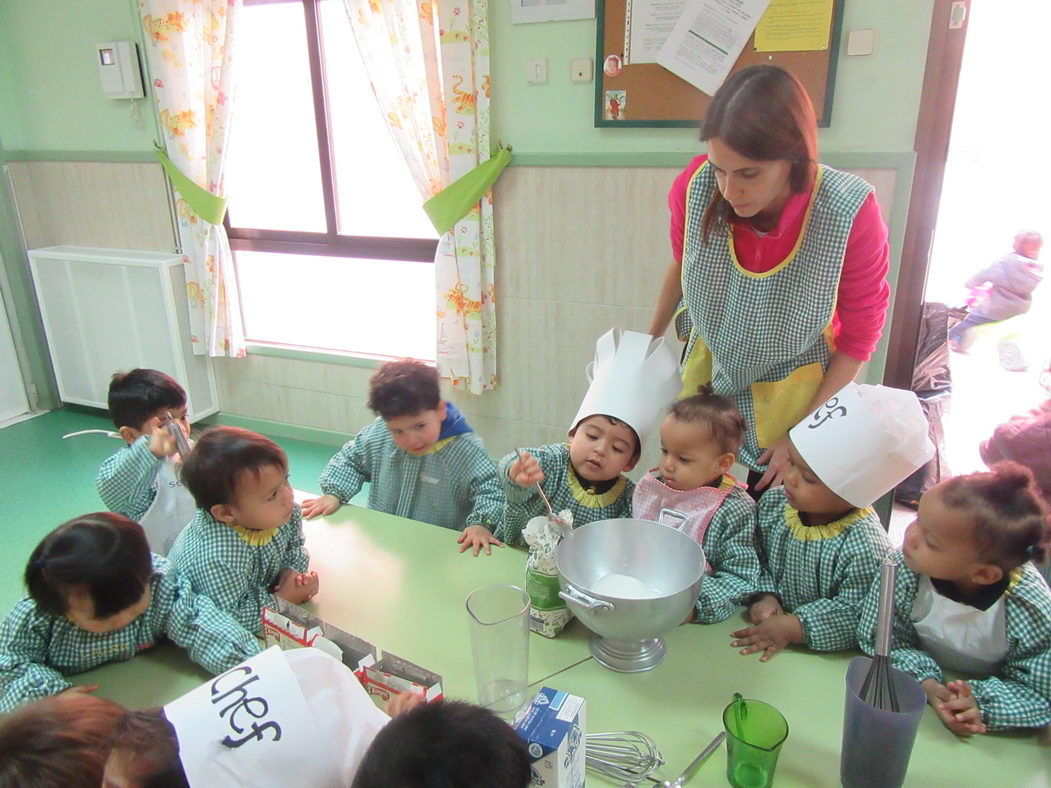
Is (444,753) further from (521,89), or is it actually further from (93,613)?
(521,89)

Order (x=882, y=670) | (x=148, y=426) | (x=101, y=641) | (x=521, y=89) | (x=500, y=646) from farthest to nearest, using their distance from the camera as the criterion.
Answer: (x=521, y=89) → (x=148, y=426) → (x=101, y=641) → (x=500, y=646) → (x=882, y=670)

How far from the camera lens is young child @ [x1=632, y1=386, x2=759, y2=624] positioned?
128cm

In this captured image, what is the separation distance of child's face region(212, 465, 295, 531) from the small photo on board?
5.90ft

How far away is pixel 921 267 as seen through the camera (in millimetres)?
2402

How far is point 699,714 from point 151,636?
0.85 meters

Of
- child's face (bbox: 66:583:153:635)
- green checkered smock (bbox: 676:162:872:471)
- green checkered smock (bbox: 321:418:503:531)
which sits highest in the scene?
green checkered smock (bbox: 676:162:872:471)

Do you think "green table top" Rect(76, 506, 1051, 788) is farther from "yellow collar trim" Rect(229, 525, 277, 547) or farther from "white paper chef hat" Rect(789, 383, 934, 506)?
"white paper chef hat" Rect(789, 383, 934, 506)

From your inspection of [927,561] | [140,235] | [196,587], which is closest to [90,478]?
[140,235]

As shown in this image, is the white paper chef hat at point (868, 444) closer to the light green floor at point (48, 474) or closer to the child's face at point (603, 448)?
the child's face at point (603, 448)

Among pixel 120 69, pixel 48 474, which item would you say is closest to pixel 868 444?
pixel 48 474

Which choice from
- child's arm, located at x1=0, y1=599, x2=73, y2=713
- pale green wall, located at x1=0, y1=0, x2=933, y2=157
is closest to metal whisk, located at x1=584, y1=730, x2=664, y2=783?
child's arm, located at x1=0, y1=599, x2=73, y2=713

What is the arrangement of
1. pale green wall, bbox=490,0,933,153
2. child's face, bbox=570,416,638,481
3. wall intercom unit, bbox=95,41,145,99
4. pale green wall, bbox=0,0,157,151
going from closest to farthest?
child's face, bbox=570,416,638,481 < pale green wall, bbox=490,0,933,153 < wall intercom unit, bbox=95,41,145,99 < pale green wall, bbox=0,0,157,151

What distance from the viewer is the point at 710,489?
1339 millimetres

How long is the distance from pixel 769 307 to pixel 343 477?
1034 mm
